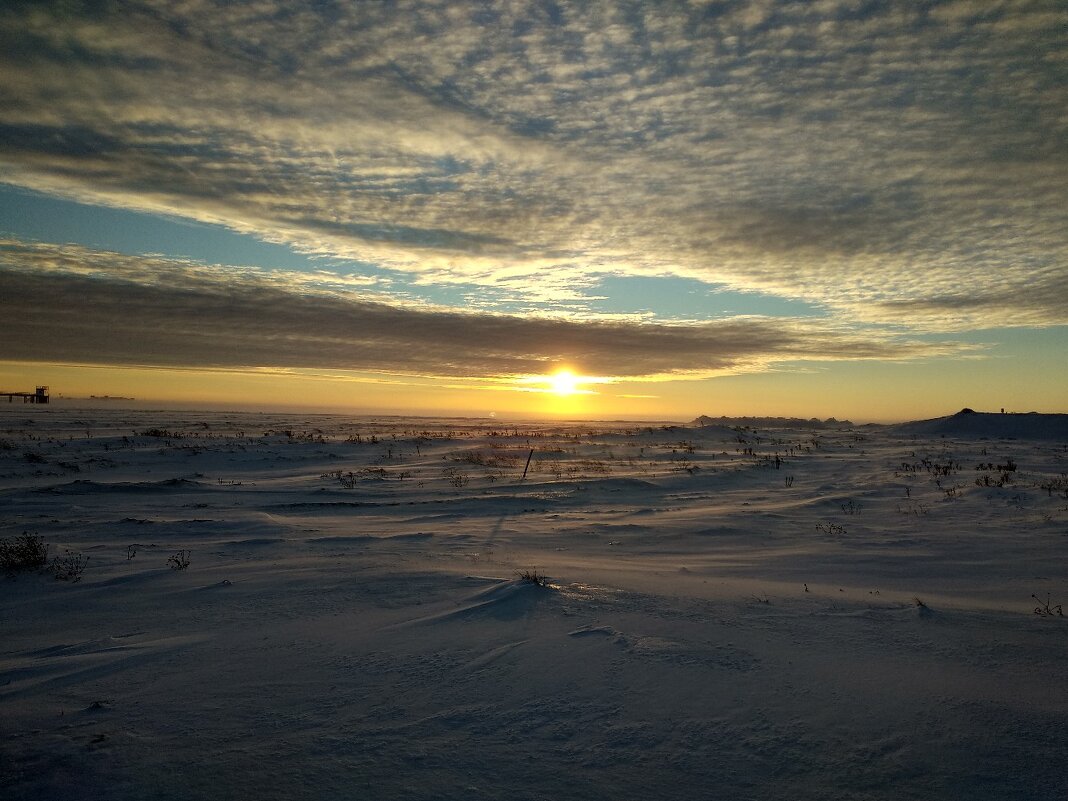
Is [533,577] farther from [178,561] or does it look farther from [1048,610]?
[1048,610]

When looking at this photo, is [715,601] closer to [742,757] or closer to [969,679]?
[969,679]

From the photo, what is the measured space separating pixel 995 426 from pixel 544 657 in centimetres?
4020

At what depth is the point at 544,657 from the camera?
4.05 meters

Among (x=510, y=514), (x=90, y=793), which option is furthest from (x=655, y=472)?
(x=90, y=793)

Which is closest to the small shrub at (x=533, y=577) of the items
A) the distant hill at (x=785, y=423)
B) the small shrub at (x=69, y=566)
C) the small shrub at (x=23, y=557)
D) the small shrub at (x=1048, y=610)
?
the small shrub at (x=1048, y=610)

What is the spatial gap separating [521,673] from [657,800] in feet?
4.42

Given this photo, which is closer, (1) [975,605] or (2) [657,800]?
(2) [657,800]

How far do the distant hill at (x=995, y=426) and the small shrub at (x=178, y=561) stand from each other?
37.7 m

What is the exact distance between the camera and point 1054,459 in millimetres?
18469

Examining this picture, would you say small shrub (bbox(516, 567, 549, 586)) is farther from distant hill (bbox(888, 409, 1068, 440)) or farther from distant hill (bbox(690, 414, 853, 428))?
distant hill (bbox(690, 414, 853, 428))

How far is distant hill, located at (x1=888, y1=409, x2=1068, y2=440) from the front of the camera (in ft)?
103

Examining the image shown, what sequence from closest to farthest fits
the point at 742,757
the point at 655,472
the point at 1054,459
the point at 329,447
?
1. the point at 742,757
2. the point at 655,472
3. the point at 1054,459
4. the point at 329,447

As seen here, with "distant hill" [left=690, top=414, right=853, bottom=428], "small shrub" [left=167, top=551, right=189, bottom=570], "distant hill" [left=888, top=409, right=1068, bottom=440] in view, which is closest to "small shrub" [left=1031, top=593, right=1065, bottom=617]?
"small shrub" [left=167, top=551, right=189, bottom=570]

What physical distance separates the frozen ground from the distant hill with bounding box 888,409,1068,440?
28.1m
